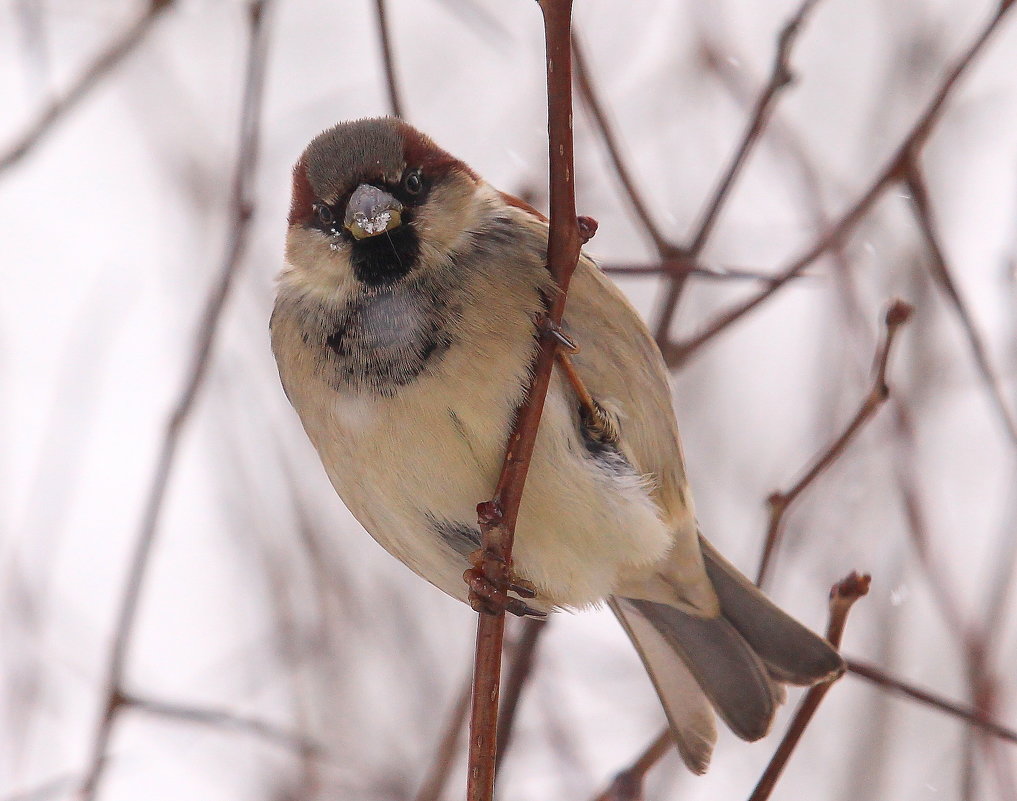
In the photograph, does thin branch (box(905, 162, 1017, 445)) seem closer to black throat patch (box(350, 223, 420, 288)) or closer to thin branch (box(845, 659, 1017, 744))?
thin branch (box(845, 659, 1017, 744))

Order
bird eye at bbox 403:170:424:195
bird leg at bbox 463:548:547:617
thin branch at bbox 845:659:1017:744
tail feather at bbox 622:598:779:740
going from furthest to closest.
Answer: tail feather at bbox 622:598:779:740
bird eye at bbox 403:170:424:195
bird leg at bbox 463:548:547:617
thin branch at bbox 845:659:1017:744

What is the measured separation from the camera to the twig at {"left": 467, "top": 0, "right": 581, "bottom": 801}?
1.41 m

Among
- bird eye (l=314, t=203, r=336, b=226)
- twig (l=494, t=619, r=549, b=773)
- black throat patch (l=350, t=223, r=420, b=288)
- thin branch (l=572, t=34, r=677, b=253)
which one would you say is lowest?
twig (l=494, t=619, r=549, b=773)

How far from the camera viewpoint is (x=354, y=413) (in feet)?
6.84

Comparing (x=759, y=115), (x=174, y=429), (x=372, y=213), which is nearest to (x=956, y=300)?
(x=759, y=115)

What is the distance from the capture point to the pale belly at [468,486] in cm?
200

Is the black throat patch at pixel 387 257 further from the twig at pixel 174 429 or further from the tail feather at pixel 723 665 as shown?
the tail feather at pixel 723 665

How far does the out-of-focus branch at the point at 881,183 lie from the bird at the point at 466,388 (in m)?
0.13

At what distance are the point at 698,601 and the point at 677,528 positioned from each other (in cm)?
28

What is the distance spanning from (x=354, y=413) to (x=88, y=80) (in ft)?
2.76

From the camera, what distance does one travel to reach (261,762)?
3488 millimetres

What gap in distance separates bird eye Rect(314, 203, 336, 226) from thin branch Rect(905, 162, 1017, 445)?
113 centimetres

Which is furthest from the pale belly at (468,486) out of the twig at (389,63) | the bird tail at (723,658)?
the twig at (389,63)

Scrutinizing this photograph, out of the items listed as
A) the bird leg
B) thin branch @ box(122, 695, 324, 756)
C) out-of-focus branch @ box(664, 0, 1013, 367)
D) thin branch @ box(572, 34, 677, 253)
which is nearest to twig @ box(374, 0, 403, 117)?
thin branch @ box(572, 34, 677, 253)
